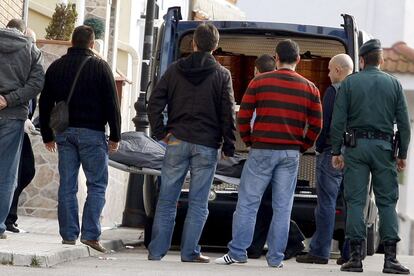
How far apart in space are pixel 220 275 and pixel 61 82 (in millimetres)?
2718

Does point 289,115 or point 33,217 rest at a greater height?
point 289,115

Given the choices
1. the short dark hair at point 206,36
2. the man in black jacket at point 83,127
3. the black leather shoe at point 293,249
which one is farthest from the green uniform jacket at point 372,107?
the man in black jacket at point 83,127

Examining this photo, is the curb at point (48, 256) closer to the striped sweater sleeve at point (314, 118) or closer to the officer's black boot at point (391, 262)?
the striped sweater sleeve at point (314, 118)

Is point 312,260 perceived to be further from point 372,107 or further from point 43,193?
point 43,193

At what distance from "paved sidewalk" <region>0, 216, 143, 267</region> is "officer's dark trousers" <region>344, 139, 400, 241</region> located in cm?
224

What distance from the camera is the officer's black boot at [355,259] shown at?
11344 millimetres

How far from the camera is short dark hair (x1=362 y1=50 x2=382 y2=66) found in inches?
458

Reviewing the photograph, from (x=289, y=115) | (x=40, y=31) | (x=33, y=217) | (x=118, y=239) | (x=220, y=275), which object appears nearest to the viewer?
(x=220, y=275)

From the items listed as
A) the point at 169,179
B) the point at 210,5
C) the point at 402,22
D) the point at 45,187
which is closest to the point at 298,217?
the point at 169,179

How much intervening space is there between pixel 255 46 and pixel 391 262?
4214 mm

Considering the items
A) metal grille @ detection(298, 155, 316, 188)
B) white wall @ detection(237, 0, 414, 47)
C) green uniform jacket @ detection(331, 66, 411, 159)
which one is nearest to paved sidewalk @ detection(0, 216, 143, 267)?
metal grille @ detection(298, 155, 316, 188)

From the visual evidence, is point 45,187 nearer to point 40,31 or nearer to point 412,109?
point 40,31

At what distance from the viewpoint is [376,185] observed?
1152 centimetres

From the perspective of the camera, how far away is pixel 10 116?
474 inches
